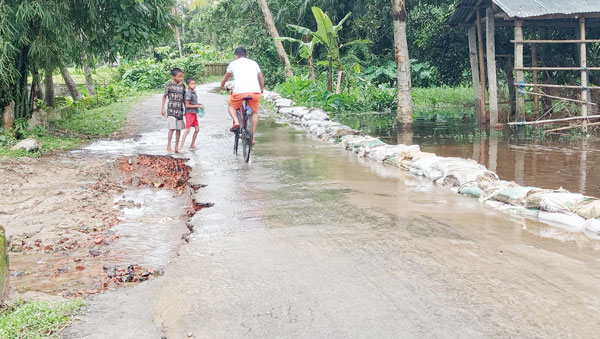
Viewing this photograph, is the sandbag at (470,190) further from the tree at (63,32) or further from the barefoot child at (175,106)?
the tree at (63,32)

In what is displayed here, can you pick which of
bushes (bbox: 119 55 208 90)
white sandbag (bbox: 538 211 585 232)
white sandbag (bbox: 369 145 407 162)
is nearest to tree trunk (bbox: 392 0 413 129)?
white sandbag (bbox: 369 145 407 162)

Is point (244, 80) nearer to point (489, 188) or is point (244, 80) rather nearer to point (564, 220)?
point (489, 188)

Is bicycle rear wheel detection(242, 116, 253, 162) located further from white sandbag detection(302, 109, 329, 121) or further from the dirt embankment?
white sandbag detection(302, 109, 329, 121)

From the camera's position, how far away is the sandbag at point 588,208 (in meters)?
5.31

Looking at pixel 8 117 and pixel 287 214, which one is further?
pixel 8 117

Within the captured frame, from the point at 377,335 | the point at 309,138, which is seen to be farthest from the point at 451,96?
the point at 377,335

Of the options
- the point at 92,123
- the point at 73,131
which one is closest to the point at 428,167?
the point at 73,131

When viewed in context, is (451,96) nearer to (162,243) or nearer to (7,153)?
(7,153)

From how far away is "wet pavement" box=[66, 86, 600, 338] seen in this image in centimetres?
334

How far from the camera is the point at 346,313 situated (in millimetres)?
3480

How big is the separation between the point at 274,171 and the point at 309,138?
4.13 metres

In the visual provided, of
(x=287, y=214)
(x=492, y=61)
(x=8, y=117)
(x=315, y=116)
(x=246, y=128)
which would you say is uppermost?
(x=492, y=61)

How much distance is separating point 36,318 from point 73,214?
3125 millimetres

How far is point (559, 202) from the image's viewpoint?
5590 mm
